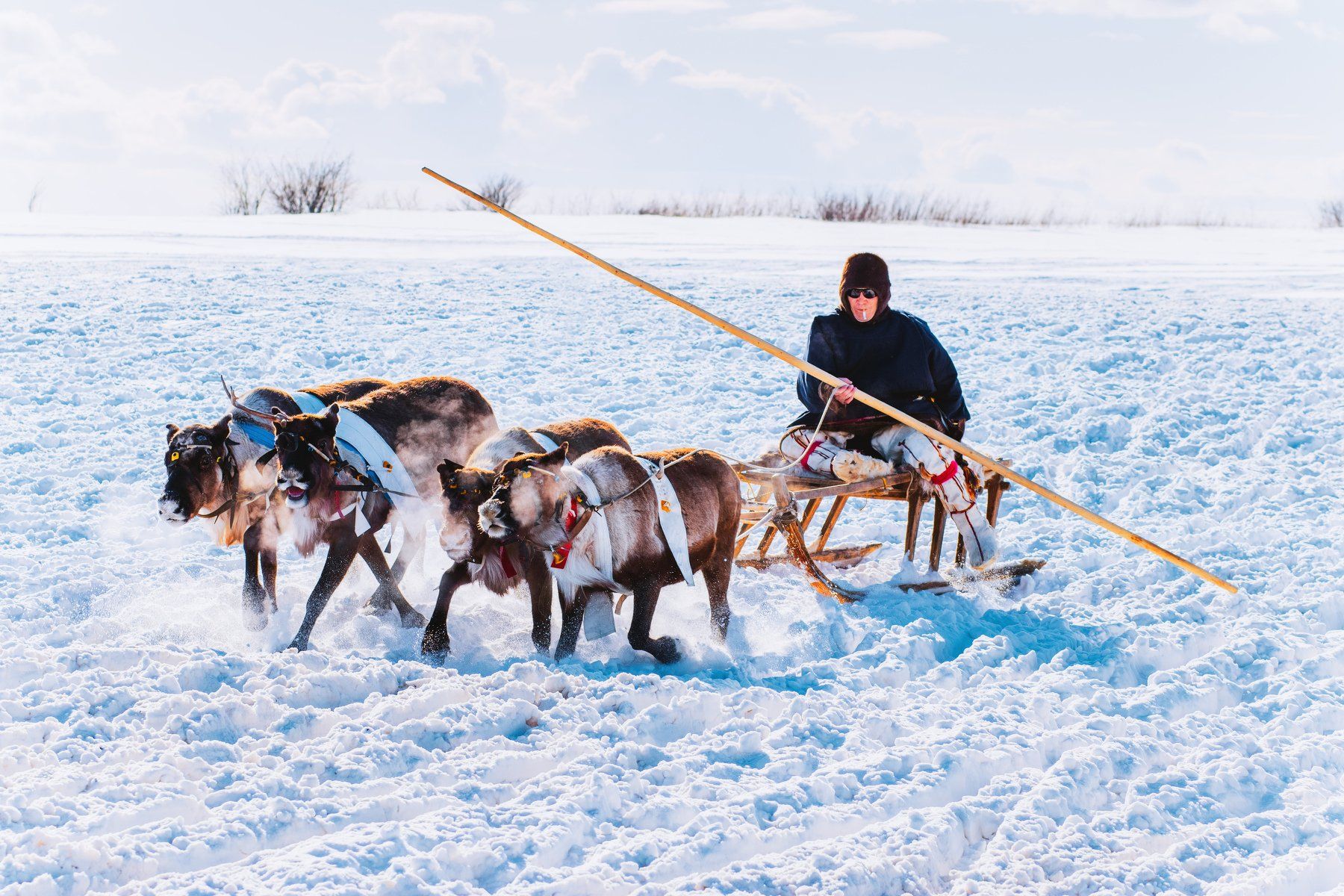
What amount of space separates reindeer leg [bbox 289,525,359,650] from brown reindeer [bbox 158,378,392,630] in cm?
35

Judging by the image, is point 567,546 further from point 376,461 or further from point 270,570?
point 270,570

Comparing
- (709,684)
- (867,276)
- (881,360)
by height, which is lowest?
(709,684)

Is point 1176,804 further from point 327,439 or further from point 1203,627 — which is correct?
point 327,439

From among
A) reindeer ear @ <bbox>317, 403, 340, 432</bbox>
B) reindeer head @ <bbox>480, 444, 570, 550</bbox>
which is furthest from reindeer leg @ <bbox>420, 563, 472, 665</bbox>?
reindeer ear @ <bbox>317, 403, 340, 432</bbox>

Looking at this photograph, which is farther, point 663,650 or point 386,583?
point 386,583

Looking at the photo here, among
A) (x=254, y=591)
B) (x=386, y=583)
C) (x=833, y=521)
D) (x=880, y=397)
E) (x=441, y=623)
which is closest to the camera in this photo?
(x=441, y=623)

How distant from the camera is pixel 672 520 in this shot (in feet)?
16.6

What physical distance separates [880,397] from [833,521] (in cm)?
94

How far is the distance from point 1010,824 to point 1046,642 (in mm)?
1855

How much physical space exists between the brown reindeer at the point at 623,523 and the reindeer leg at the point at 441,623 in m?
0.41

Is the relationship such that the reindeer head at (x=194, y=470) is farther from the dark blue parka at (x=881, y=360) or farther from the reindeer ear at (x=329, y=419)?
the dark blue parka at (x=881, y=360)

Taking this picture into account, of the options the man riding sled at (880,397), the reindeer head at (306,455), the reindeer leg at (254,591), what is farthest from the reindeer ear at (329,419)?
the man riding sled at (880,397)

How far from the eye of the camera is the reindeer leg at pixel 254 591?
5496 mm

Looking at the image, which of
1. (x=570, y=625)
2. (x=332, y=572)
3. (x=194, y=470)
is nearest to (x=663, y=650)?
(x=570, y=625)
